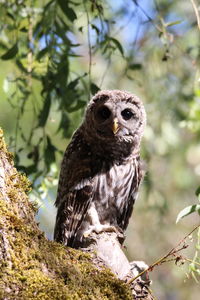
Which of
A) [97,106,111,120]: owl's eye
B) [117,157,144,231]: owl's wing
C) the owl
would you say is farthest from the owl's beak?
[117,157,144,231]: owl's wing

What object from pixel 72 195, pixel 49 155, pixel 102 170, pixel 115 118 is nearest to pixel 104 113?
pixel 115 118

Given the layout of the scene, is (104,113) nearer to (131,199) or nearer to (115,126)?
(115,126)

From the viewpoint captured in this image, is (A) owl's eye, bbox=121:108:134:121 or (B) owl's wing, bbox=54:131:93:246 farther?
(A) owl's eye, bbox=121:108:134:121

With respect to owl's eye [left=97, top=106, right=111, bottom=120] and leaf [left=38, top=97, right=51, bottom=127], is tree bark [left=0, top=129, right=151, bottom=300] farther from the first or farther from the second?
owl's eye [left=97, top=106, right=111, bottom=120]

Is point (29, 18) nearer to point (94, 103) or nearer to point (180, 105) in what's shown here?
point (94, 103)

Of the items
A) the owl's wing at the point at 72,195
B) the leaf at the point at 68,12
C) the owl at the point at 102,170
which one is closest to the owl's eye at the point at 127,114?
the owl at the point at 102,170

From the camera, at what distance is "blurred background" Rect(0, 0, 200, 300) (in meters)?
3.79

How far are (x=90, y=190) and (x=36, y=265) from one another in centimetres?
164

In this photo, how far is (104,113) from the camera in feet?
14.4

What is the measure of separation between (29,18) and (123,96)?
3.01ft

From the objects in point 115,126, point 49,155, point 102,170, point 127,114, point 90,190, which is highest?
point 127,114

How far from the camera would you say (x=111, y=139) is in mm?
4188

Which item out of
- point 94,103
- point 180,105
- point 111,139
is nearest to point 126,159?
point 111,139

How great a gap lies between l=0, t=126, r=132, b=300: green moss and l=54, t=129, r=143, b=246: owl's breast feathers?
4.02 ft
